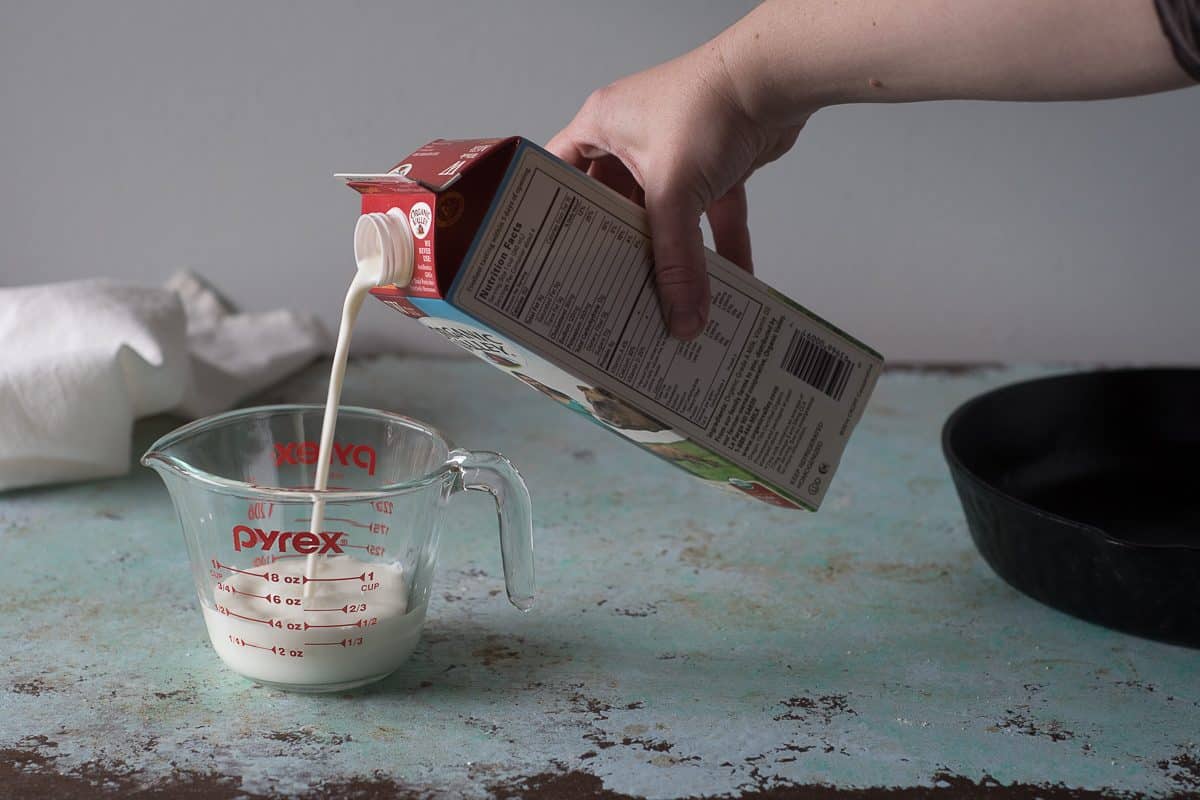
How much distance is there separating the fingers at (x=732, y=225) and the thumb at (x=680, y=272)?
0.94ft

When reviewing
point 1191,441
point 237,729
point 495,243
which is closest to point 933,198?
point 1191,441

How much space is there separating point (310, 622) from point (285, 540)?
2.2 inches

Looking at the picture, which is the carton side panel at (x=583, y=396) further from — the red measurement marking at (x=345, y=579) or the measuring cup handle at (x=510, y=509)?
the red measurement marking at (x=345, y=579)

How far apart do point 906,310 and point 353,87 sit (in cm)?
82

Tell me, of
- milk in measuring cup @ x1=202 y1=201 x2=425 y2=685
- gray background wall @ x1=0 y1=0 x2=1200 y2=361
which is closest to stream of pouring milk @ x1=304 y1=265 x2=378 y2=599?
milk in measuring cup @ x1=202 y1=201 x2=425 y2=685

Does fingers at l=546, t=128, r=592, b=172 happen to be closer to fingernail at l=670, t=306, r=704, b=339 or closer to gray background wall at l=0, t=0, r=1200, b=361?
fingernail at l=670, t=306, r=704, b=339

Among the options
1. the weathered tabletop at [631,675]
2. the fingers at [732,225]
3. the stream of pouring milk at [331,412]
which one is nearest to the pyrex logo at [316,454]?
the stream of pouring milk at [331,412]

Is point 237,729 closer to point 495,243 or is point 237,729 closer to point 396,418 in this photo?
point 396,418

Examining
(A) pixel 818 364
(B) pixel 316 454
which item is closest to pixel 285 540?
(B) pixel 316 454

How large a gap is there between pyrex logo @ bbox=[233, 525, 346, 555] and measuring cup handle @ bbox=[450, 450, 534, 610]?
3.9 inches

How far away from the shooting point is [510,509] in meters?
0.85

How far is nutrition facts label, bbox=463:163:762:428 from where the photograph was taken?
73cm

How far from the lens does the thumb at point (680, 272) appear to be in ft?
2.56

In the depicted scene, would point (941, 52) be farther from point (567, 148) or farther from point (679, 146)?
point (567, 148)
